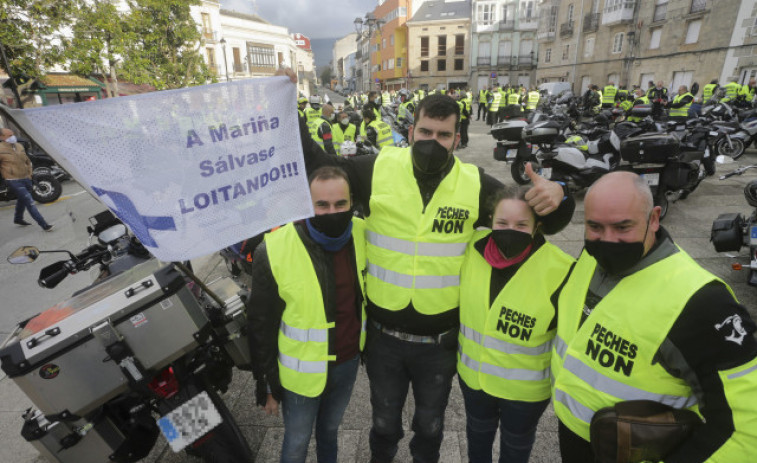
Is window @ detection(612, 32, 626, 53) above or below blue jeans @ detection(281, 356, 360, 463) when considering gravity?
above

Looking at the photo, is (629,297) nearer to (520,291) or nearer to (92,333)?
(520,291)

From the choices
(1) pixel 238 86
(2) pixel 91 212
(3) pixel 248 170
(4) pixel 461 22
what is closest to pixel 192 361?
(3) pixel 248 170

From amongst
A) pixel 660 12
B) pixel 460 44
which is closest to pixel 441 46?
pixel 460 44

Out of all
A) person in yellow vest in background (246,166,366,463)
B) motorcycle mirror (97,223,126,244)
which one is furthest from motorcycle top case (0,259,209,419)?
motorcycle mirror (97,223,126,244)

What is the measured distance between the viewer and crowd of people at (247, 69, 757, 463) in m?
1.46

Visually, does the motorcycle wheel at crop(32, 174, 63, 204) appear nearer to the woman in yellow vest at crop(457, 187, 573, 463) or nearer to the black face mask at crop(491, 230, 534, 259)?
the woman in yellow vest at crop(457, 187, 573, 463)

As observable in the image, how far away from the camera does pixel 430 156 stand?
2045 millimetres

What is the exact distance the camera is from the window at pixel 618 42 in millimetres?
28109

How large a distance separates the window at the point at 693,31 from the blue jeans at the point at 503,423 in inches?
1154

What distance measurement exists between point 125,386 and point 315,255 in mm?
1150

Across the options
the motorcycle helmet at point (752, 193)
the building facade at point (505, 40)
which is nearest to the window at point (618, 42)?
the building facade at point (505, 40)

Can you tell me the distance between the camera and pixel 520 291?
1.83m

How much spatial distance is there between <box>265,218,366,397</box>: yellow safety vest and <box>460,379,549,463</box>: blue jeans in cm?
83

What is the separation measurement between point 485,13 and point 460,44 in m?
4.35
